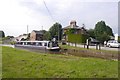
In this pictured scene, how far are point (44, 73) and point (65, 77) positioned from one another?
4.67 ft

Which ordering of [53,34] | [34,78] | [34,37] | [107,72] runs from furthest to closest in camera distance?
1. [34,37]
2. [53,34]
3. [107,72]
4. [34,78]

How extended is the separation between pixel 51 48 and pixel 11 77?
31.0 metres

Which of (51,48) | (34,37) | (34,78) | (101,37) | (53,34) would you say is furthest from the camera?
(34,37)

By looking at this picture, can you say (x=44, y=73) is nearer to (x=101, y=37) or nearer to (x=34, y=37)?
(x=101, y=37)

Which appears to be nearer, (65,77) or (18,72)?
(65,77)

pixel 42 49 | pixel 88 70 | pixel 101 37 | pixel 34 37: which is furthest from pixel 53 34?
pixel 88 70

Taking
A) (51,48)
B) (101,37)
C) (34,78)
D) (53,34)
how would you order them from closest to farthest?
(34,78) < (51,48) < (101,37) < (53,34)

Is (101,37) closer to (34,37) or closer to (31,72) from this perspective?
(34,37)

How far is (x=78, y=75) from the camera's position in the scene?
12.6m

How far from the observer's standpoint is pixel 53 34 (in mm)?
101500

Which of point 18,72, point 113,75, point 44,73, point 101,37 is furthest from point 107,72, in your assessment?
point 101,37

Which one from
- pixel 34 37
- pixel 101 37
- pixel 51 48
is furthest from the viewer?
pixel 34 37

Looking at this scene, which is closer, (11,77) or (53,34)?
(11,77)

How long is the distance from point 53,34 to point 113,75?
8931 cm
